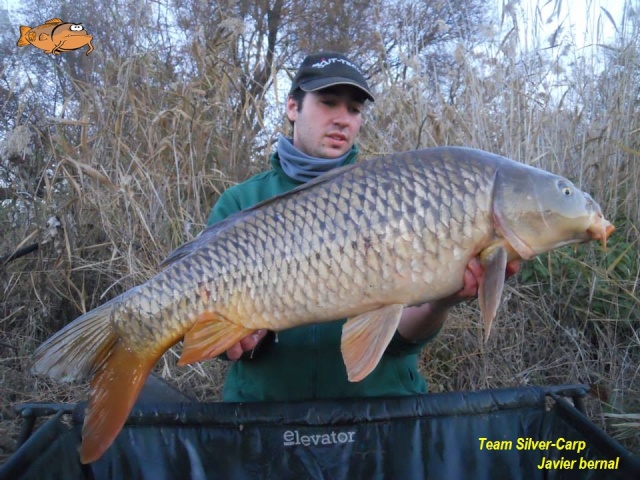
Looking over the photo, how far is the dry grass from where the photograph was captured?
1.79m

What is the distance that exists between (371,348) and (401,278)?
13 cm

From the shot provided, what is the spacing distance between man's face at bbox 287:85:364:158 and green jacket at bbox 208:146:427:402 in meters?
0.49

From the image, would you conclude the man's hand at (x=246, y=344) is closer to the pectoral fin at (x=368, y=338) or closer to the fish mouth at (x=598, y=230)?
the pectoral fin at (x=368, y=338)

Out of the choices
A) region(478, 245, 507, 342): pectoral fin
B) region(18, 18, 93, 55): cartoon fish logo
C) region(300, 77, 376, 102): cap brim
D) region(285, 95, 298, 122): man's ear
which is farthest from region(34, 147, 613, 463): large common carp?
region(18, 18, 93, 55): cartoon fish logo

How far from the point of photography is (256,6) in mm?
5742

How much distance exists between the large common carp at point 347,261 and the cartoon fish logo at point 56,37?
208 centimetres

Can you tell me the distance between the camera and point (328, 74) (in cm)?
139

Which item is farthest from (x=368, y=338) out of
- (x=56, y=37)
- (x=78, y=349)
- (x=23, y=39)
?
(x=56, y=37)

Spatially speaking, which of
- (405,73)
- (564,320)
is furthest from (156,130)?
(564,320)

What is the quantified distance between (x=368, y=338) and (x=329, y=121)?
698mm

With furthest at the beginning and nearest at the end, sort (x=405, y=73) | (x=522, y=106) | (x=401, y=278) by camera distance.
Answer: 1. (x=405, y=73)
2. (x=522, y=106)
3. (x=401, y=278)

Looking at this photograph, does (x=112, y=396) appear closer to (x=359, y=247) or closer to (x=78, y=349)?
(x=78, y=349)

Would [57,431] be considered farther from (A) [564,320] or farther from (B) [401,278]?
(A) [564,320]

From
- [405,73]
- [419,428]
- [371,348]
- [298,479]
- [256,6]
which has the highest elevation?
[256,6]
